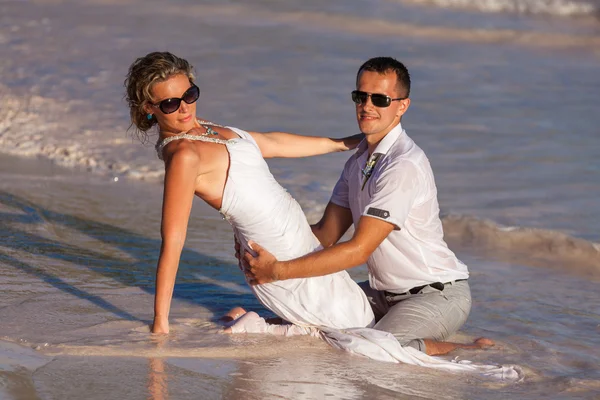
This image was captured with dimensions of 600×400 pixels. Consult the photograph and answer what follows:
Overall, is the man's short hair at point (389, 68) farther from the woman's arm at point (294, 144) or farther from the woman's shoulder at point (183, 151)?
the woman's shoulder at point (183, 151)

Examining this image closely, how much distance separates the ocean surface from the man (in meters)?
0.28

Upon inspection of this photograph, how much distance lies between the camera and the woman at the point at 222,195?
4.17 metres

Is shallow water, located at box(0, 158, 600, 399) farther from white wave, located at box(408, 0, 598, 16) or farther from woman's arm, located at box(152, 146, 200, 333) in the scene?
white wave, located at box(408, 0, 598, 16)

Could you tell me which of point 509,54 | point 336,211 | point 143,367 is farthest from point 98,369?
point 509,54

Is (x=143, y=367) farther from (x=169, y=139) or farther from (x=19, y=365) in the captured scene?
(x=169, y=139)

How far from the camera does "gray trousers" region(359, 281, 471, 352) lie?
450 centimetres

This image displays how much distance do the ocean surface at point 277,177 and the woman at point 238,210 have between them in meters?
0.12

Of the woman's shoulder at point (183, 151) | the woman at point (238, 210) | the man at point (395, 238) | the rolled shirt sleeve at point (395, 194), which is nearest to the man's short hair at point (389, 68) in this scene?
the man at point (395, 238)

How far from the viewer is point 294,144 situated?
4980 mm

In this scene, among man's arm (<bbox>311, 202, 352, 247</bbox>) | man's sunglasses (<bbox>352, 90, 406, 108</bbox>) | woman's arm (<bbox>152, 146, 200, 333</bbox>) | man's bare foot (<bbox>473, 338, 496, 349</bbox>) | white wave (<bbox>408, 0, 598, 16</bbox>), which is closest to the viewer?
woman's arm (<bbox>152, 146, 200, 333</bbox>)

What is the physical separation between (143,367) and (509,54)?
11240 mm

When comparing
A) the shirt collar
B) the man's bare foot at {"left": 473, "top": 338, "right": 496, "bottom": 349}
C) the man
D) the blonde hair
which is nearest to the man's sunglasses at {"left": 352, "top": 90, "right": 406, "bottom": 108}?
the man

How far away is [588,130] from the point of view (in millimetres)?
9953

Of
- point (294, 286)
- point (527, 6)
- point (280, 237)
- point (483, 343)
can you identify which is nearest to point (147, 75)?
point (280, 237)
